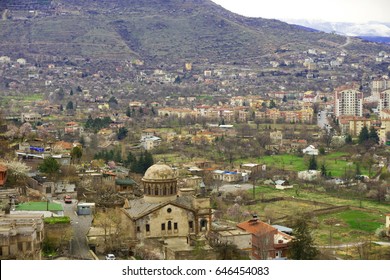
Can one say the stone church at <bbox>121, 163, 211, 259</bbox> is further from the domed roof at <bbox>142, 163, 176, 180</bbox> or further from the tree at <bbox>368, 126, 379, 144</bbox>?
the tree at <bbox>368, 126, 379, 144</bbox>

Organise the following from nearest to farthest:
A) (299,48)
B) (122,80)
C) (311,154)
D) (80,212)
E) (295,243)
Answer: (295,243) < (80,212) < (311,154) < (122,80) < (299,48)

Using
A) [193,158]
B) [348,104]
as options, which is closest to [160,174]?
[193,158]

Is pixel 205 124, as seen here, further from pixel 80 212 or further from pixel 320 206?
pixel 80 212

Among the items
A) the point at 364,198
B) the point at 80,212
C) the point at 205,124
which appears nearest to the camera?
the point at 80,212

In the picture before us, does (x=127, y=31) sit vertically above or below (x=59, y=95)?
above

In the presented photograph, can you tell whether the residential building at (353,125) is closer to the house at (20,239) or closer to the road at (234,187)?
the road at (234,187)

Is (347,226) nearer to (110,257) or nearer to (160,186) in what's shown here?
(160,186)
